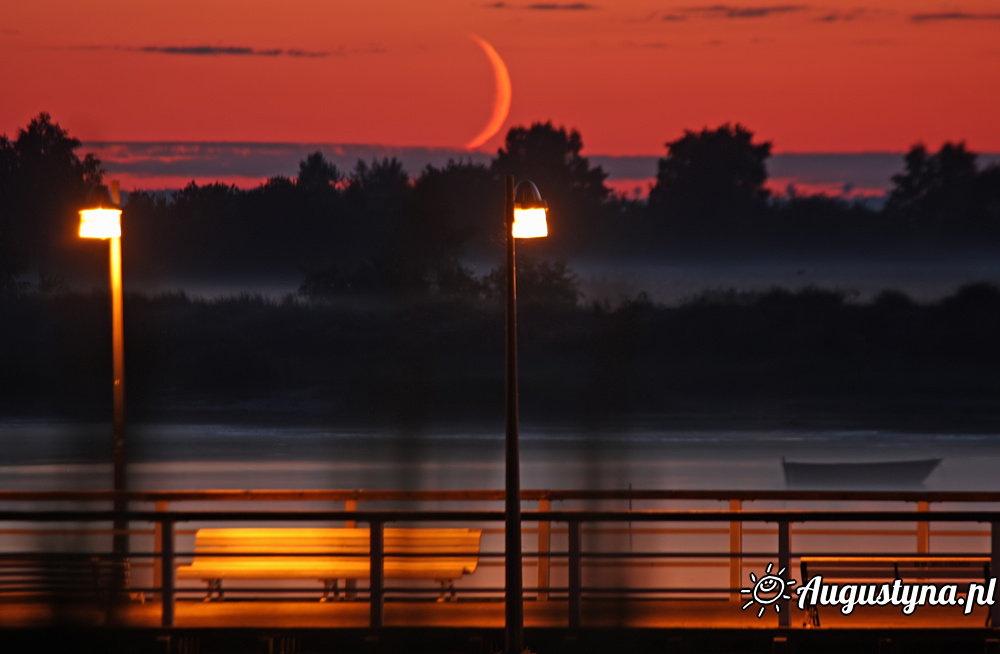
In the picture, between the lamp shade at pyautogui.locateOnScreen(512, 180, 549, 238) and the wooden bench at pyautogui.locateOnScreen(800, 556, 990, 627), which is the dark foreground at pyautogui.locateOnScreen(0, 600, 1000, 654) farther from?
the lamp shade at pyautogui.locateOnScreen(512, 180, 549, 238)

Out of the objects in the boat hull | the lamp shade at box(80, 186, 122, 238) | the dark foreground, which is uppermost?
the lamp shade at box(80, 186, 122, 238)

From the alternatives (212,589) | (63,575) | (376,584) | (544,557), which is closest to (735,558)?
(544,557)

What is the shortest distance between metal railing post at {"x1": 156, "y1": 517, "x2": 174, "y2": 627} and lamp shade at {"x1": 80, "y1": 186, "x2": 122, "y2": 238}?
2.68 metres

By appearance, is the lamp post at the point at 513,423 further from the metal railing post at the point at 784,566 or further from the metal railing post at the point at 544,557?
the metal railing post at the point at 784,566

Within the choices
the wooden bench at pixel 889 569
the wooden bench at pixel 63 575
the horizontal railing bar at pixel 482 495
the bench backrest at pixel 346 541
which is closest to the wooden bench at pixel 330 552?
the bench backrest at pixel 346 541

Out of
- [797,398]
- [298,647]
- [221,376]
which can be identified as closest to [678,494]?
[298,647]

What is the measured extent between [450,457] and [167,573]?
7277 cm

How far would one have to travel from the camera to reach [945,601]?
8562 millimetres

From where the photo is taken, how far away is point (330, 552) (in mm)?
9242

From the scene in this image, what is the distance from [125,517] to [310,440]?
268 ft

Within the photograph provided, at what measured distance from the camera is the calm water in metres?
62.8

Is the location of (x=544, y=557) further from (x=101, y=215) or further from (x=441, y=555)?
(x=101, y=215)

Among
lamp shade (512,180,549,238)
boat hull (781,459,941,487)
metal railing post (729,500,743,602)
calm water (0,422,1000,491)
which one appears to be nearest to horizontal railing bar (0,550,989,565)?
metal railing post (729,500,743,602)

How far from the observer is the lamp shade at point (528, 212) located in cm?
861
